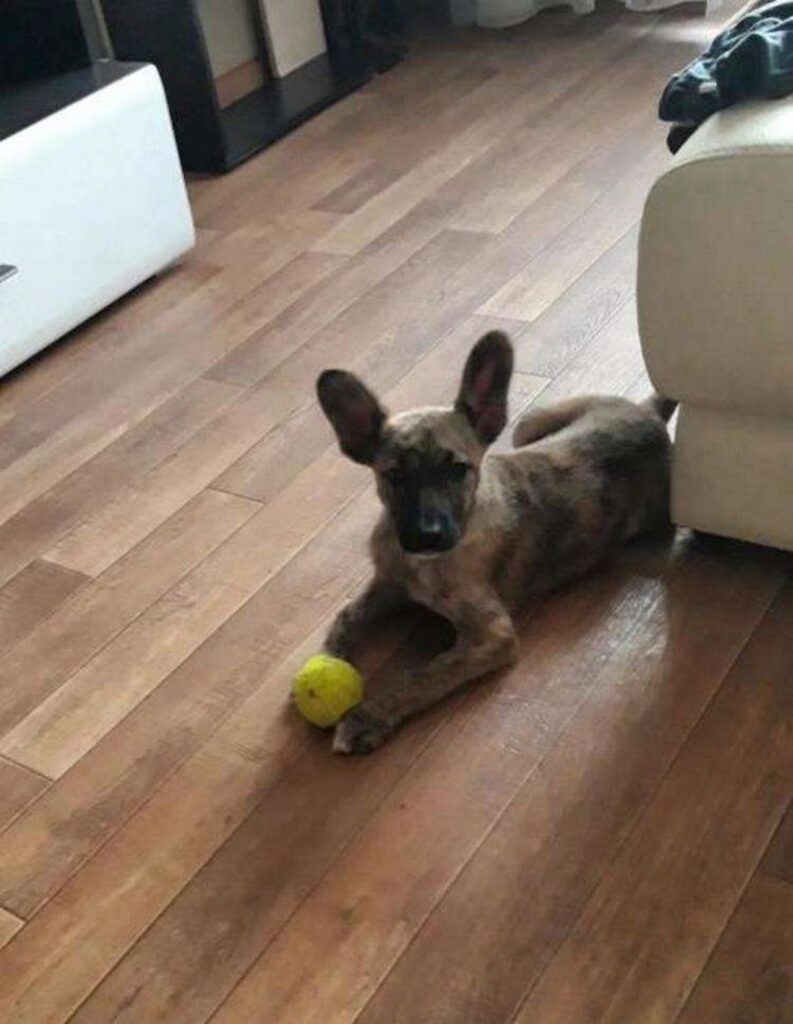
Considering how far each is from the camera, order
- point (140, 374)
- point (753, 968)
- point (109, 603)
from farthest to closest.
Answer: point (140, 374) → point (109, 603) → point (753, 968)

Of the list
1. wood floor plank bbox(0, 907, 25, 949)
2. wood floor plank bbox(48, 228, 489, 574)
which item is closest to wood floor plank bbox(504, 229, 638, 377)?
wood floor plank bbox(48, 228, 489, 574)

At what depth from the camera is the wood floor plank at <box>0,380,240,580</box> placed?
2008 millimetres

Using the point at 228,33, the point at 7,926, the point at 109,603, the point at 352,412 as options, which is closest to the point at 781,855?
the point at 352,412

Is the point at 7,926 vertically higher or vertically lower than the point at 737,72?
lower

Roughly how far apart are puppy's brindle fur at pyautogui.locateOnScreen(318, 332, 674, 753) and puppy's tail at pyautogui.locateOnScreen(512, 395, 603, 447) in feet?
0.10

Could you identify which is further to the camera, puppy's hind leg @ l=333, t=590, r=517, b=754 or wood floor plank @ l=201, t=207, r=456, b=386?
wood floor plank @ l=201, t=207, r=456, b=386

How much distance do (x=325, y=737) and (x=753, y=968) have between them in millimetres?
587

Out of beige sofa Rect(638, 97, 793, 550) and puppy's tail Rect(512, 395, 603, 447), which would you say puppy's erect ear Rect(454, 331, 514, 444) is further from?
puppy's tail Rect(512, 395, 603, 447)

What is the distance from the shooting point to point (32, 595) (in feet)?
6.19

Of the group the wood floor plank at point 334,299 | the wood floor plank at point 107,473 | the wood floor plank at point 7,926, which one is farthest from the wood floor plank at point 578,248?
the wood floor plank at point 7,926

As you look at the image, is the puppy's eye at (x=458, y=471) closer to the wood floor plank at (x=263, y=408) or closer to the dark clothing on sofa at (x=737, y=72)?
the dark clothing on sofa at (x=737, y=72)

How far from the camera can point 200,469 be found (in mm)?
2121

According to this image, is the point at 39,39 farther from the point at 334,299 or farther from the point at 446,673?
the point at 446,673

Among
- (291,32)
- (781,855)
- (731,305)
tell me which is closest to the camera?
(781,855)
